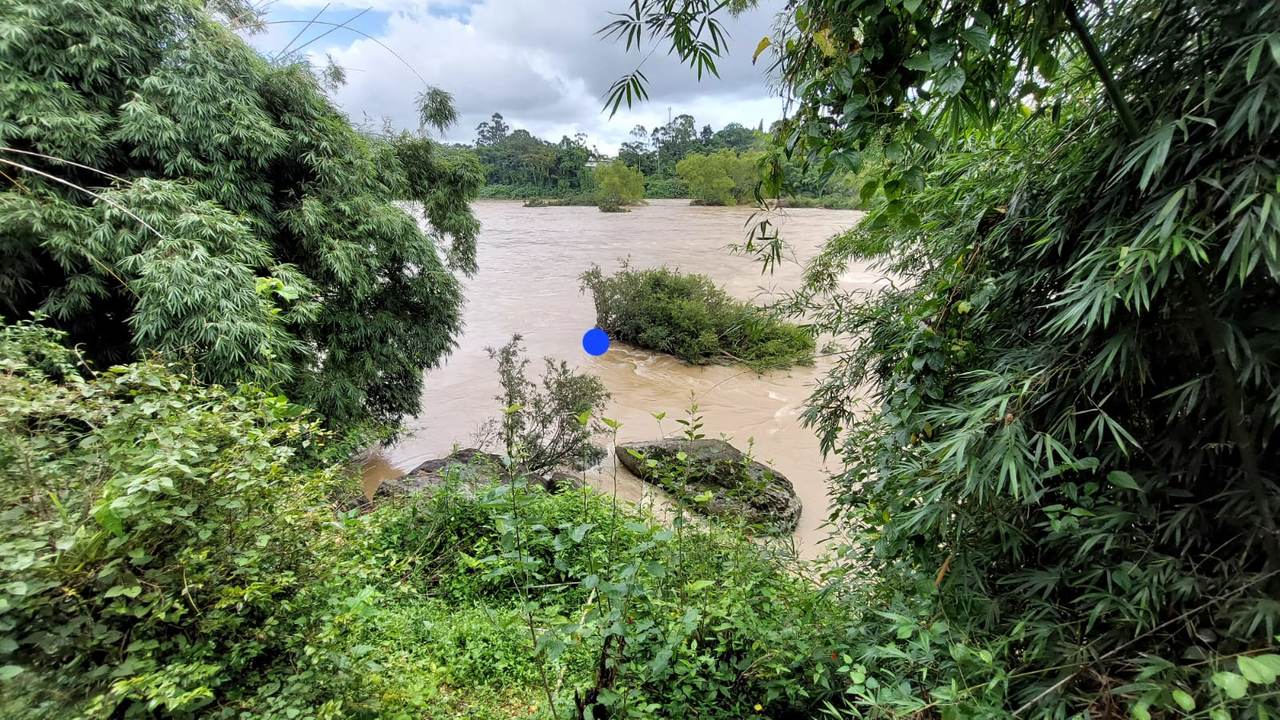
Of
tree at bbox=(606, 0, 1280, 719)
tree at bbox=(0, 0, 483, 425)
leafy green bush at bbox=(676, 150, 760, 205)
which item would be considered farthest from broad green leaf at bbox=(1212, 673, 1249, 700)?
leafy green bush at bbox=(676, 150, 760, 205)

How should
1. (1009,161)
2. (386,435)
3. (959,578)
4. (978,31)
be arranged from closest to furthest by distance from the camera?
1. (978,31)
2. (959,578)
3. (1009,161)
4. (386,435)

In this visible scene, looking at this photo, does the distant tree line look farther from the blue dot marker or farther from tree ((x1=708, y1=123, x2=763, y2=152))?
the blue dot marker

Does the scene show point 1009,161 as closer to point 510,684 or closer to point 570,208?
point 510,684

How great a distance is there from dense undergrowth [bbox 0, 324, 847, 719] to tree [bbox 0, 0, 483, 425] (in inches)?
25.3

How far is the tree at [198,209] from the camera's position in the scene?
3061 mm

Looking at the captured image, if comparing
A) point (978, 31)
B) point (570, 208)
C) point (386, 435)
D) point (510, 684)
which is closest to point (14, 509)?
point (510, 684)

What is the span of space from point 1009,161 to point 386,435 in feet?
18.6

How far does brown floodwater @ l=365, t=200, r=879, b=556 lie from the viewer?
19.9 feet

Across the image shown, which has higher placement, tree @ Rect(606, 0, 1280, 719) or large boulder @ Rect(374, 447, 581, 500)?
tree @ Rect(606, 0, 1280, 719)

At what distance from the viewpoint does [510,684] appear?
5.88ft

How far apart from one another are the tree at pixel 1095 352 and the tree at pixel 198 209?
1961mm

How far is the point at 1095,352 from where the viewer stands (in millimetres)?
960

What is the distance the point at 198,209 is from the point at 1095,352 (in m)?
4.76

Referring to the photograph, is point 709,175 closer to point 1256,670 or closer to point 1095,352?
point 1095,352
